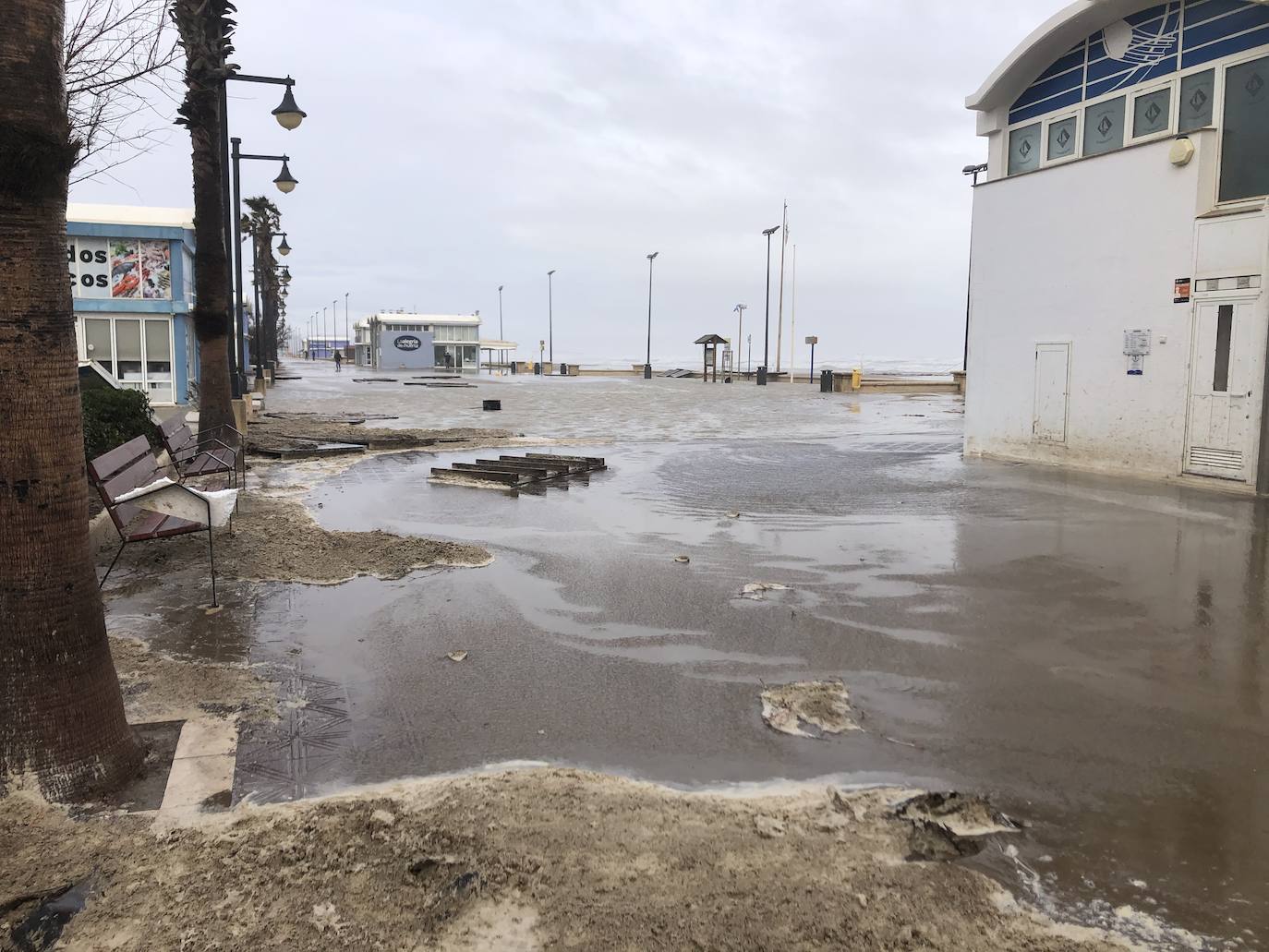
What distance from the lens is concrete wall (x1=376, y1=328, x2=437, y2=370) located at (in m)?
86.4

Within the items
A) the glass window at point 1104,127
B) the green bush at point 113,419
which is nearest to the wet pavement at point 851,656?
the green bush at point 113,419

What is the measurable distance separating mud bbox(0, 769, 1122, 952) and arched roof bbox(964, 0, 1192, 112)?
14.5 m

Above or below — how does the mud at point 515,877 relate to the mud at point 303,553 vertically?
below

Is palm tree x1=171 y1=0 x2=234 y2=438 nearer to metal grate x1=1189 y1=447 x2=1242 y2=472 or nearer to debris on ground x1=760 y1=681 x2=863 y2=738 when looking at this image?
debris on ground x1=760 y1=681 x2=863 y2=738

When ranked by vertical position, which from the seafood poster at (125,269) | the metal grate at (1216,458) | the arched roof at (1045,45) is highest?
the arched roof at (1045,45)

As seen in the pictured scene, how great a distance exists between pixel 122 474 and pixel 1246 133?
45.2 ft

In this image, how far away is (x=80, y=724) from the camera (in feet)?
12.9

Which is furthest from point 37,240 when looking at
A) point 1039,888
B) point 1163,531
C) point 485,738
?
Answer: point 1163,531

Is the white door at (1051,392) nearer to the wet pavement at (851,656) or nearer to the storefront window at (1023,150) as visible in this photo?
the storefront window at (1023,150)

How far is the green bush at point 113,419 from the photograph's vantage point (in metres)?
11.1

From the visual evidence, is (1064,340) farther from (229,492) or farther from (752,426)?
(229,492)

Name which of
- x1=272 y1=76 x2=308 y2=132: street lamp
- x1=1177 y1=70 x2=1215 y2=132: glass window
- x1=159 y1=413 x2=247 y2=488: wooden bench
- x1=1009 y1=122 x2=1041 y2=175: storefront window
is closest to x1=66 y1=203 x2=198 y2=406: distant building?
x1=272 y1=76 x2=308 y2=132: street lamp

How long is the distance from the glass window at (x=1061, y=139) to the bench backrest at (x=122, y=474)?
1428 centimetres

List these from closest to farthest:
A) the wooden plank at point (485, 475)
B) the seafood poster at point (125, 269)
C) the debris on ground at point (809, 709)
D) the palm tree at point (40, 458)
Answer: the palm tree at point (40, 458) < the debris on ground at point (809, 709) < the wooden plank at point (485, 475) < the seafood poster at point (125, 269)
